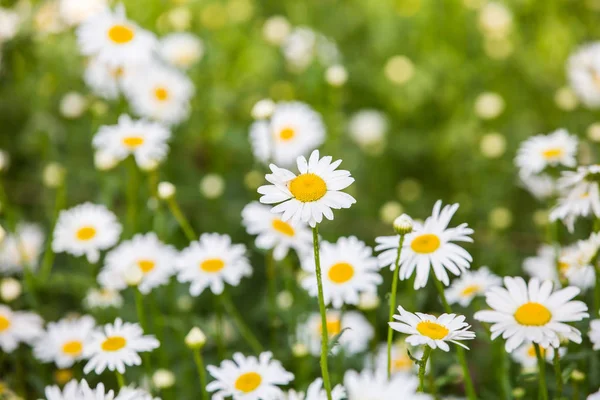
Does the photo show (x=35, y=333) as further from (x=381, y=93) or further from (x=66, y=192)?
(x=381, y=93)

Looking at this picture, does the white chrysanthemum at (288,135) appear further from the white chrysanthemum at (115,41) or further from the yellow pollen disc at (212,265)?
the yellow pollen disc at (212,265)

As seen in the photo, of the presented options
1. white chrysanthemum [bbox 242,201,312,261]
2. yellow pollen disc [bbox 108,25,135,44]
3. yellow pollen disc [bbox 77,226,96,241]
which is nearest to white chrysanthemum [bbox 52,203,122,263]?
yellow pollen disc [bbox 77,226,96,241]

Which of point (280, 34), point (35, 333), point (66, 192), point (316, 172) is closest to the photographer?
point (316, 172)

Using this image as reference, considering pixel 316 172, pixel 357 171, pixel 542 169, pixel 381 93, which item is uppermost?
pixel 381 93

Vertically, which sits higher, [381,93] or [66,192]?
[381,93]

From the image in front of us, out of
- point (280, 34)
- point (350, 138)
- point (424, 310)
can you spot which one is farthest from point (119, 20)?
point (424, 310)

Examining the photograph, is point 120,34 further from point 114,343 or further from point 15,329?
point 114,343

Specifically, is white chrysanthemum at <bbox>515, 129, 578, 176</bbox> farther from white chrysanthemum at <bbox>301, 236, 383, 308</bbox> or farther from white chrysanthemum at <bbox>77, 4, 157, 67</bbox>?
white chrysanthemum at <bbox>77, 4, 157, 67</bbox>
